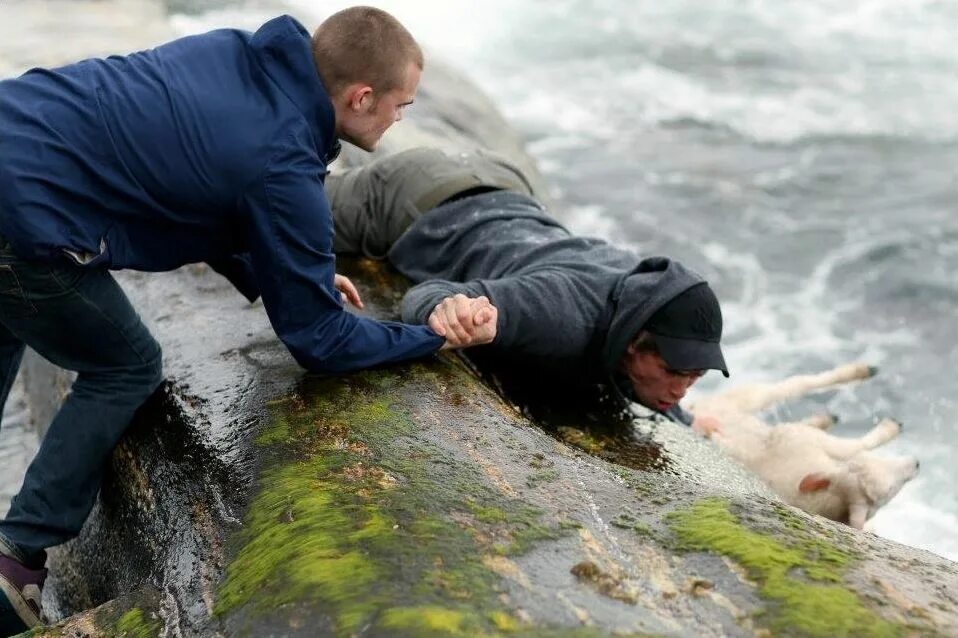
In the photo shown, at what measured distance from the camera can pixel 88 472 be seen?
3.85 metres

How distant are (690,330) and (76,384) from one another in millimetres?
2430

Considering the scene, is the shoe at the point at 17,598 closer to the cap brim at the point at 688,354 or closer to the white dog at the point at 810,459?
the cap brim at the point at 688,354

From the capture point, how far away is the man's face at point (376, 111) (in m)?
3.52

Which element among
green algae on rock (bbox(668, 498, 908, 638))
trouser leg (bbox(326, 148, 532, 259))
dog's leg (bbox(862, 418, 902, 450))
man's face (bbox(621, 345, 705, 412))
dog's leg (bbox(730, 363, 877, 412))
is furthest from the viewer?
dog's leg (bbox(730, 363, 877, 412))

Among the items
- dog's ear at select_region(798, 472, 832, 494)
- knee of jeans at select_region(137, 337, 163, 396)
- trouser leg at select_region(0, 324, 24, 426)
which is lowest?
dog's ear at select_region(798, 472, 832, 494)

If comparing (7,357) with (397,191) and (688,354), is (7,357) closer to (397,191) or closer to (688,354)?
(397,191)

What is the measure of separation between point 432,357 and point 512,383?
558 mm

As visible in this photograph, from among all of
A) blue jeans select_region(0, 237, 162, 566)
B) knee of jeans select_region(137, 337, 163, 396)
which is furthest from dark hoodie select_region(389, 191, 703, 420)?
blue jeans select_region(0, 237, 162, 566)

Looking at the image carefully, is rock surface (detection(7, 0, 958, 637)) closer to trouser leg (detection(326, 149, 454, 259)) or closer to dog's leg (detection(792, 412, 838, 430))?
trouser leg (detection(326, 149, 454, 259))

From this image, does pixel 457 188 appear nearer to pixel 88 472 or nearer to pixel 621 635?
pixel 88 472

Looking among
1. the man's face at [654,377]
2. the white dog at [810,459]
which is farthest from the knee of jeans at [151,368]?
the white dog at [810,459]

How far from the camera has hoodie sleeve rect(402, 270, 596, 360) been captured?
4.34 m

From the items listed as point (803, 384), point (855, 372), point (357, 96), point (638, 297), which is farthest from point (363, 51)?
point (855, 372)

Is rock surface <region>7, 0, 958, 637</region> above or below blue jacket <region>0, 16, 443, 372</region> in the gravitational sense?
below
